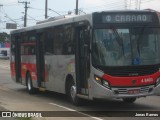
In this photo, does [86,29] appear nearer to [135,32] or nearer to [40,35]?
→ [135,32]

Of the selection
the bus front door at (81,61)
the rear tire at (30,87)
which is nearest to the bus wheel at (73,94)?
the bus front door at (81,61)

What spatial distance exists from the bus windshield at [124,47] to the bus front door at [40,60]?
5.73m

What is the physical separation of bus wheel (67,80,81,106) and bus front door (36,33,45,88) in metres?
3.38

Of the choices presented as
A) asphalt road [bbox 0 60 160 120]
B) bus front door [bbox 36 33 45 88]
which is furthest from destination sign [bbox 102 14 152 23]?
bus front door [bbox 36 33 45 88]

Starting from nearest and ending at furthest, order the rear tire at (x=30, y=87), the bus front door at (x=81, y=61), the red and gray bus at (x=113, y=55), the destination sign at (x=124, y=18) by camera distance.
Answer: the red and gray bus at (x=113, y=55)
the destination sign at (x=124, y=18)
the bus front door at (x=81, y=61)
the rear tire at (x=30, y=87)

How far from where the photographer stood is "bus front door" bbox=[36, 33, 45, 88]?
65.2ft

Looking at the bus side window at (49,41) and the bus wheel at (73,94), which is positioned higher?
the bus side window at (49,41)

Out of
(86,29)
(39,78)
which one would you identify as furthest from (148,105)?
(39,78)

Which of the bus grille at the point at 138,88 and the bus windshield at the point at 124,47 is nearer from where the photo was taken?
the bus grille at the point at 138,88

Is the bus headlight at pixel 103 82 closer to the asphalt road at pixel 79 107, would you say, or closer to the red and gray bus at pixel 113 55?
the red and gray bus at pixel 113 55

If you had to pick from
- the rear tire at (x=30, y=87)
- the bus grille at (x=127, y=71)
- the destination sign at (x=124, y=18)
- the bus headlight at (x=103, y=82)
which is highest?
the destination sign at (x=124, y=18)

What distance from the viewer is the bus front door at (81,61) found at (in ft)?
49.4

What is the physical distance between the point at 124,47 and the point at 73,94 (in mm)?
2841

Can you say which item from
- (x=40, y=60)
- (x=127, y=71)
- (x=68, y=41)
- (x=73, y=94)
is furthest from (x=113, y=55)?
(x=40, y=60)
